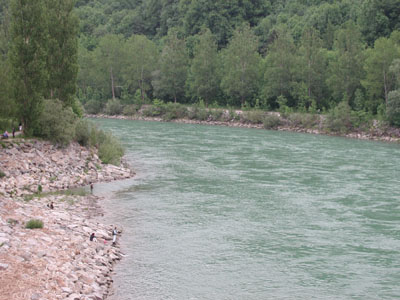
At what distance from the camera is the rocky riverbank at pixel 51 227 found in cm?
1770

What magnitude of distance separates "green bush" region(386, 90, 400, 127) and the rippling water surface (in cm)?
1511

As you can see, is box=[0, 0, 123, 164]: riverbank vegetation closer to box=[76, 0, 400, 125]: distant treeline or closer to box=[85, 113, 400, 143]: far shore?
box=[85, 113, 400, 143]: far shore

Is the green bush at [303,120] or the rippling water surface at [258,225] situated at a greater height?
the green bush at [303,120]

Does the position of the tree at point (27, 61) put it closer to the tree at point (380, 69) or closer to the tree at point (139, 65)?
the tree at point (380, 69)

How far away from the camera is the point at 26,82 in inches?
1414

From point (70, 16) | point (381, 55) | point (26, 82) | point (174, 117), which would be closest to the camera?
point (26, 82)

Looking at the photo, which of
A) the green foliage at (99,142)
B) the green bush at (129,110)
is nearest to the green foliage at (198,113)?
the green bush at (129,110)

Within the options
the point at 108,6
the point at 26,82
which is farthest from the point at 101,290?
the point at 108,6

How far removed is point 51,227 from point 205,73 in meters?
71.2

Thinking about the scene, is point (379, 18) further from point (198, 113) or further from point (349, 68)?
point (198, 113)

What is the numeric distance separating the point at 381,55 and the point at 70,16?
129 ft

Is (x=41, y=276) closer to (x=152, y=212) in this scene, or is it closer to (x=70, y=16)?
(x=152, y=212)

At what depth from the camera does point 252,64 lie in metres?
86.9

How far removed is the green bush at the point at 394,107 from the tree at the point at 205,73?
3462cm
